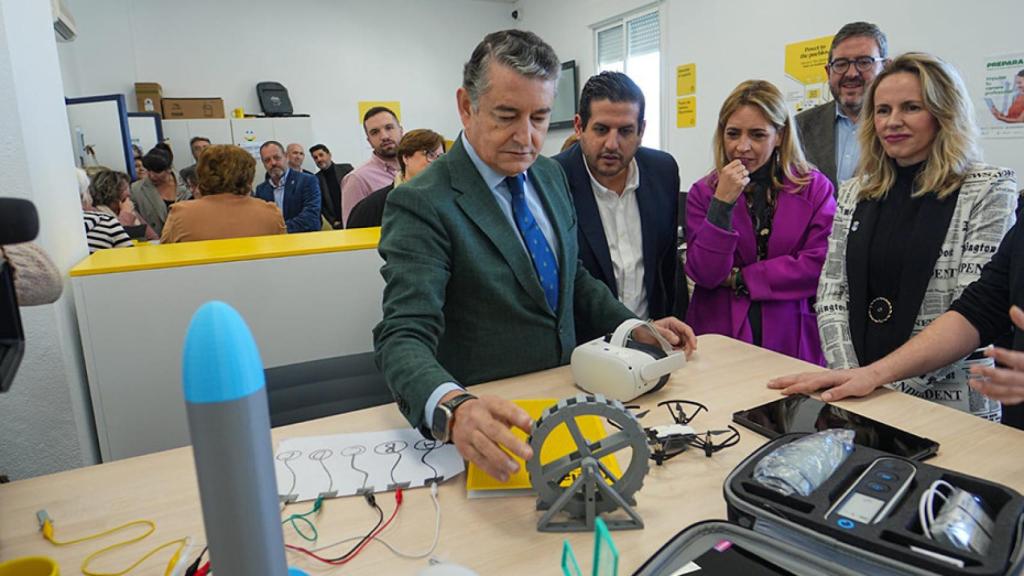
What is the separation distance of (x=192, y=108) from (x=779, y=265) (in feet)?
22.9

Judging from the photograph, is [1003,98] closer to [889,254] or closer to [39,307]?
[889,254]

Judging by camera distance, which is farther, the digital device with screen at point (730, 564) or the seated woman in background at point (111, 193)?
the seated woman in background at point (111, 193)

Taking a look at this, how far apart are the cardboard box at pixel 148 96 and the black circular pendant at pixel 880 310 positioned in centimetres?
725

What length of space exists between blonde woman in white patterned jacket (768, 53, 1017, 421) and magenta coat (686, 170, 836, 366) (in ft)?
0.51

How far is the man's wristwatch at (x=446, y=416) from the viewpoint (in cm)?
95

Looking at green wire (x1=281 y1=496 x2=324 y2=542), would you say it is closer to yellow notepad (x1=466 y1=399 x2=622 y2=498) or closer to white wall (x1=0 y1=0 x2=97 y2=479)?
yellow notepad (x1=466 y1=399 x2=622 y2=498)

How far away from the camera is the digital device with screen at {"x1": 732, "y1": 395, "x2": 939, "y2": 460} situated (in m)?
1.02

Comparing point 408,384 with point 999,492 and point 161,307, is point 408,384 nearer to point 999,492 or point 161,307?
point 999,492

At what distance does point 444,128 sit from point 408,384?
788 centimetres

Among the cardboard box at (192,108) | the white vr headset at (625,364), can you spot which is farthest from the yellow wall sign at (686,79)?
the cardboard box at (192,108)

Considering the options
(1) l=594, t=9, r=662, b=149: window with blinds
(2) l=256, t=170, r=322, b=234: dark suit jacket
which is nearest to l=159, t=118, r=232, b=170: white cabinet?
(2) l=256, t=170, r=322, b=234: dark suit jacket

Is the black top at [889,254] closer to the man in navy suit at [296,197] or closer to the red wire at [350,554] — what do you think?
the red wire at [350,554]

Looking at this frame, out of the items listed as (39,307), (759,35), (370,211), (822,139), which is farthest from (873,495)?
(759,35)

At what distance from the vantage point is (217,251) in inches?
81.2
